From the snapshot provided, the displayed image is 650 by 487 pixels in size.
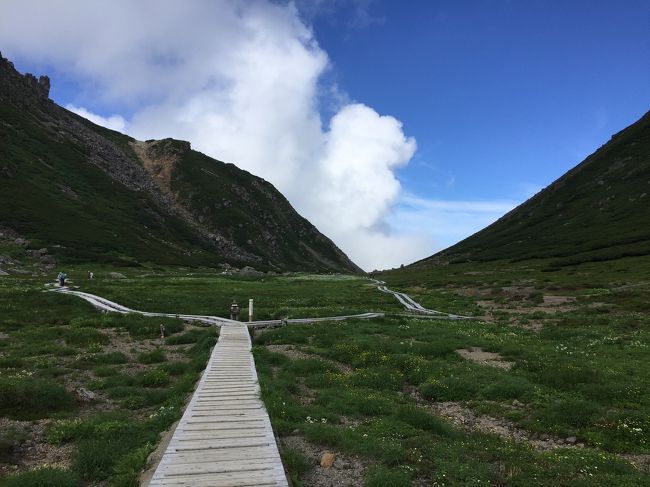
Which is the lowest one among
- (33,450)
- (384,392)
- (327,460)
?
(33,450)

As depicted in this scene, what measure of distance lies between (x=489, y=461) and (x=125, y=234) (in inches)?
5388

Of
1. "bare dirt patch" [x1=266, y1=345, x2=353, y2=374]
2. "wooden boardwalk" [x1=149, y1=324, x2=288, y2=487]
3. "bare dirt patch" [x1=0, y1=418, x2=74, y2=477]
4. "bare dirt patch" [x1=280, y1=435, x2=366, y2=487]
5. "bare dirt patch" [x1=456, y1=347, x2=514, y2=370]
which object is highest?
"bare dirt patch" [x1=456, y1=347, x2=514, y2=370]

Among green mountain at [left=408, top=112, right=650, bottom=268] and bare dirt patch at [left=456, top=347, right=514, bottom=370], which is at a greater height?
green mountain at [left=408, top=112, right=650, bottom=268]

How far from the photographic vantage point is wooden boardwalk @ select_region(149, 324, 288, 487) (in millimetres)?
10078

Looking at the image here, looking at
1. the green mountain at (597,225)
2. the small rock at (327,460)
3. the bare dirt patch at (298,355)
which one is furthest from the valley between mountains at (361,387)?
the green mountain at (597,225)

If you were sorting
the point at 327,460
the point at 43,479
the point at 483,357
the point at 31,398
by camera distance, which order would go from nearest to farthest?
the point at 43,479
the point at 327,460
the point at 31,398
the point at 483,357

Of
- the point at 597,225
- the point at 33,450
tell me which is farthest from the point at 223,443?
the point at 597,225

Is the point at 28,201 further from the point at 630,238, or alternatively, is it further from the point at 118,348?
the point at 630,238

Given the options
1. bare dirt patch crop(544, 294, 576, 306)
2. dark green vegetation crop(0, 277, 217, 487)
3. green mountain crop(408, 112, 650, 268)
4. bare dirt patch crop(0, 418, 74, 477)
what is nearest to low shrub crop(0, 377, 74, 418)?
dark green vegetation crop(0, 277, 217, 487)

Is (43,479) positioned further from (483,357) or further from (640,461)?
(483,357)

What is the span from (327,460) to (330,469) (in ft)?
0.96

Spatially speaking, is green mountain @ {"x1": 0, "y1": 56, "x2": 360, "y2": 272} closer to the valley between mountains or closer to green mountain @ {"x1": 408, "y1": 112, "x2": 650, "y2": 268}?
the valley between mountains

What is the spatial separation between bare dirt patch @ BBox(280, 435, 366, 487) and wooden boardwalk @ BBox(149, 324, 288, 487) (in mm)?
1096

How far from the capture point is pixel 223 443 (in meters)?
12.0
